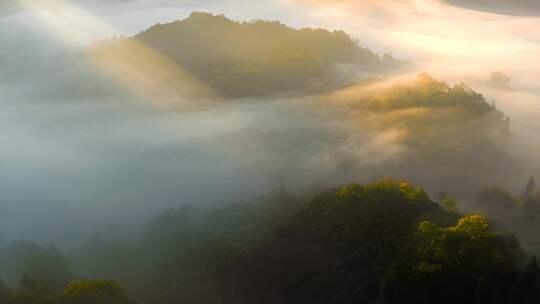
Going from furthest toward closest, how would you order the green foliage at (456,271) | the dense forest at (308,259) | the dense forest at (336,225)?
the dense forest at (336,225) < the dense forest at (308,259) < the green foliage at (456,271)

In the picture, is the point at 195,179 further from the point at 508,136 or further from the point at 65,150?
the point at 508,136

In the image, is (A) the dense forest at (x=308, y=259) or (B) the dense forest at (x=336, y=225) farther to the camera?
(B) the dense forest at (x=336, y=225)

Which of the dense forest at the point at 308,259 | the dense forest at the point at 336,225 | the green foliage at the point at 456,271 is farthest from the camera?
the dense forest at the point at 336,225

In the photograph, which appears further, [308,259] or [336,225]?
[308,259]

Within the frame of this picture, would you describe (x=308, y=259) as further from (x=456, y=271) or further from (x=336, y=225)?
(x=456, y=271)

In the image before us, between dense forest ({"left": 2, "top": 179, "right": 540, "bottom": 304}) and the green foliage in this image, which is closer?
the green foliage

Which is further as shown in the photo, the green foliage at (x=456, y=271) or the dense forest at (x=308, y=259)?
the dense forest at (x=308, y=259)

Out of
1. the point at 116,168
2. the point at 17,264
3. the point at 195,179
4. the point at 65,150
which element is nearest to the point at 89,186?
the point at 116,168

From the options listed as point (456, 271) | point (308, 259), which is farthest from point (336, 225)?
point (456, 271)

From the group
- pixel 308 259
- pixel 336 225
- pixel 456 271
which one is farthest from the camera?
pixel 308 259

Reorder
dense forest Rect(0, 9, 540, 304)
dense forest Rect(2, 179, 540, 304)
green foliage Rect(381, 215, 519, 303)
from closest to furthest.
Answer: green foliage Rect(381, 215, 519, 303) → dense forest Rect(2, 179, 540, 304) → dense forest Rect(0, 9, 540, 304)

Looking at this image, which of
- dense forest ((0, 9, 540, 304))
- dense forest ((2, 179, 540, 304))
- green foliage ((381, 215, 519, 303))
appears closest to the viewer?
green foliage ((381, 215, 519, 303))
